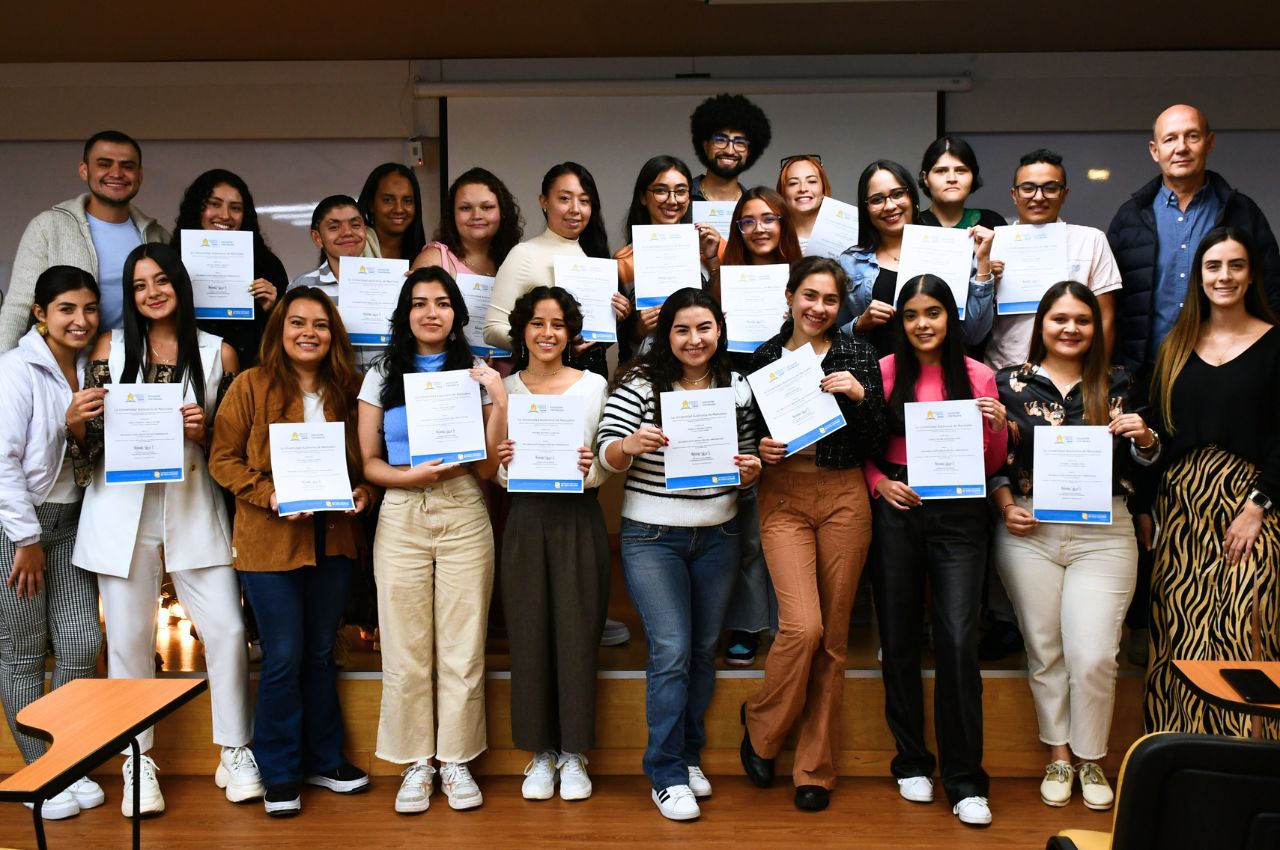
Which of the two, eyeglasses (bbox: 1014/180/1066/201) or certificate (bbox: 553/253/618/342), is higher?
eyeglasses (bbox: 1014/180/1066/201)

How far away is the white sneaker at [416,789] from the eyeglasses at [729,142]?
248 cm

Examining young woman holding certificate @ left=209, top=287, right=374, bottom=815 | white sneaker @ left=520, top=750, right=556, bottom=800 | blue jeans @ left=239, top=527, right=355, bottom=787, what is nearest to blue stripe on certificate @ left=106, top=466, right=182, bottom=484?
young woman holding certificate @ left=209, top=287, right=374, bottom=815

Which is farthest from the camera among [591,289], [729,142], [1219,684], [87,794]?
[729,142]

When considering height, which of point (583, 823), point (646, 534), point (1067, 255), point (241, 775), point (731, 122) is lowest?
point (583, 823)

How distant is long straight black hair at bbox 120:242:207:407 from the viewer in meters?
3.24

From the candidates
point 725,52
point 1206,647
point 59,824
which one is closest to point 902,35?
point 725,52

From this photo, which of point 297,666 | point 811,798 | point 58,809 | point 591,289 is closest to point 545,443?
point 591,289

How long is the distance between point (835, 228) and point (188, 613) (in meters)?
2.56

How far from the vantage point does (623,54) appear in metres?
6.64

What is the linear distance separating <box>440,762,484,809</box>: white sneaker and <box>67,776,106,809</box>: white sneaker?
44.5 inches

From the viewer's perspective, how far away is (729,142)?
Answer: 3.98 meters

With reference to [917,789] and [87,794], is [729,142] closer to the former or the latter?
[917,789]

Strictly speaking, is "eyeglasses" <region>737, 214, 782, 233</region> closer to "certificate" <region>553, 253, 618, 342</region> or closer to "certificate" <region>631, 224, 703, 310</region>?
"certificate" <region>631, 224, 703, 310</region>

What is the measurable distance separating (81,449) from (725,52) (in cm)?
474
